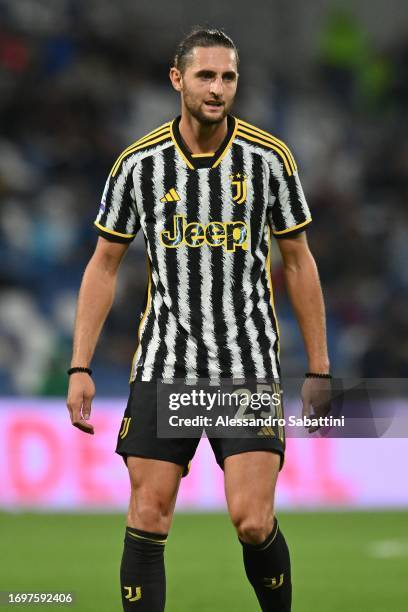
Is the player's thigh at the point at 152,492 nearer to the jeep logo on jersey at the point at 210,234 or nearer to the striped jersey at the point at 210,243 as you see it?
the striped jersey at the point at 210,243

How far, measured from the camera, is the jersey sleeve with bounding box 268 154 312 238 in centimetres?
456

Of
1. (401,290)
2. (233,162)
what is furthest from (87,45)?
(233,162)

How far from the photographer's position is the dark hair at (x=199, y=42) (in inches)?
175

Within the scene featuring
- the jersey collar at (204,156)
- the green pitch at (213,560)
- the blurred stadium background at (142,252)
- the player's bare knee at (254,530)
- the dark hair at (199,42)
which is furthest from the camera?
the blurred stadium background at (142,252)

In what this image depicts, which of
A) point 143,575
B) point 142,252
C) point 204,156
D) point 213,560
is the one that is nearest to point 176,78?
point 204,156

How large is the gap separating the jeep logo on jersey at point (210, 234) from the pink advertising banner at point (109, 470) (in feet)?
19.5

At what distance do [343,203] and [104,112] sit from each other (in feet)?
9.09

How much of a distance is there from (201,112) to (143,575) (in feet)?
5.09

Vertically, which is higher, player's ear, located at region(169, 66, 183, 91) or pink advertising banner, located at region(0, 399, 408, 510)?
pink advertising banner, located at region(0, 399, 408, 510)

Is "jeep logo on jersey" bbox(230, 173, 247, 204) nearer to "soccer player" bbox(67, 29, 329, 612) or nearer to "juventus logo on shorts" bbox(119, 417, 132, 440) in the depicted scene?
"soccer player" bbox(67, 29, 329, 612)

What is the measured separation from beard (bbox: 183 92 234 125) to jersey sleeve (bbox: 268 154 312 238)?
255 mm

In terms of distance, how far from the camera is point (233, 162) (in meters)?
4.55

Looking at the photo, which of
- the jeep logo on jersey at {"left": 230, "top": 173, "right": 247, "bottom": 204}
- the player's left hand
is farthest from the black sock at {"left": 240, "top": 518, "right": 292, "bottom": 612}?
the jeep logo on jersey at {"left": 230, "top": 173, "right": 247, "bottom": 204}

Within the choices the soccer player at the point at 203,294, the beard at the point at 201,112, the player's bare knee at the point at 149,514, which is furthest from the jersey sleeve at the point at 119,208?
the player's bare knee at the point at 149,514
